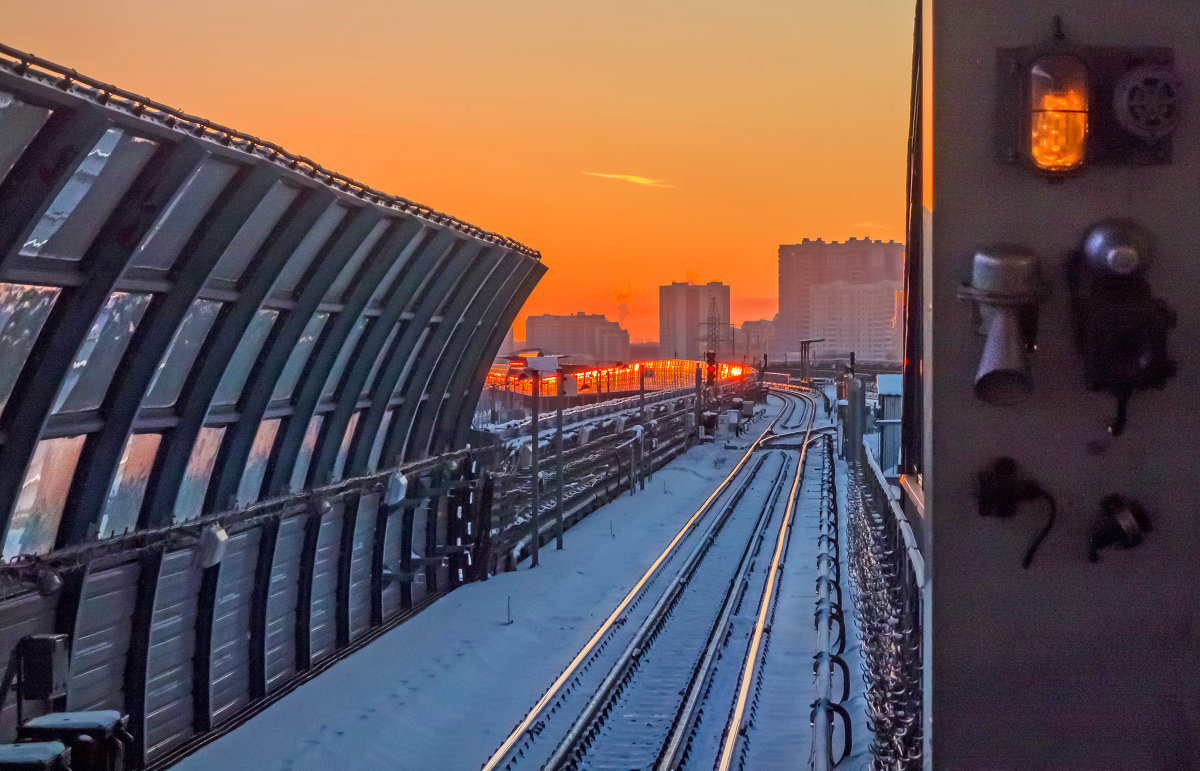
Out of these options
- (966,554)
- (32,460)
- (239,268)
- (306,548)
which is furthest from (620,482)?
(966,554)

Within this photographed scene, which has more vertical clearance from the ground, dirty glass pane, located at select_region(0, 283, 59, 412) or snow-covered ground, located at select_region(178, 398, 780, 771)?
dirty glass pane, located at select_region(0, 283, 59, 412)

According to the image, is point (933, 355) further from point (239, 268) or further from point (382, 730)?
point (382, 730)

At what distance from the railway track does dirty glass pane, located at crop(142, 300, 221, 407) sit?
3.82 meters

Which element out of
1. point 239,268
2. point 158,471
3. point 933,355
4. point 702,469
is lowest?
point 702,469

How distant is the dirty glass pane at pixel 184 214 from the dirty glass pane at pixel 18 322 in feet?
2.31

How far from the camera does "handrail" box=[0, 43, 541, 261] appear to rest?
544 cm

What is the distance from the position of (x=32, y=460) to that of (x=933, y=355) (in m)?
5.79

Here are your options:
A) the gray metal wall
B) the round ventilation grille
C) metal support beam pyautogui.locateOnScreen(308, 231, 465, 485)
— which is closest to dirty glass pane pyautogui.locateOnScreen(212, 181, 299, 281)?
metal support beam pyautogui.locateOnScreen(308, 231, 465, 485)

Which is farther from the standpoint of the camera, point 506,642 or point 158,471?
point 506,642

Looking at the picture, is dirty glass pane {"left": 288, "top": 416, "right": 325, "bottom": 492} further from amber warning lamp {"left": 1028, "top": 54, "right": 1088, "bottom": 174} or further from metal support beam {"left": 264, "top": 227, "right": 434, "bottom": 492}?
amber warning lamp {"left": 1028, "top": 54, "right": 1088, "bottom": 174}

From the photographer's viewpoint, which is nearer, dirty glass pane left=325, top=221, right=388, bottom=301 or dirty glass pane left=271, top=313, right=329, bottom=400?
dirty glass pane left=271, top=313, right=329, bottom=400

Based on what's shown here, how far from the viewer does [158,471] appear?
8055 millimetres

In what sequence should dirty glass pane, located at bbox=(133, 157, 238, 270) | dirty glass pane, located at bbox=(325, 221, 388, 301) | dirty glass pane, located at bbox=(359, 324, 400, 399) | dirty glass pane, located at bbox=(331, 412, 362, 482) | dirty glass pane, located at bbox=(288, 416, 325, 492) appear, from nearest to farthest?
1. dirty glass pane, located at bbox=(133, 157, 238, 270)
2. dirty glass pane, located at bbox=(325, 221, 388, 301)
3. dirty glass pane, located at bbox=(288, 416, 325, 492)
4. dirty glass pane, located at bbox=(331, 412, 362, 482)
5. dirty glass pane, located at bbox=(359, 324, 400, 399)

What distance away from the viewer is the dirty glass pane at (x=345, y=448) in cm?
1124
